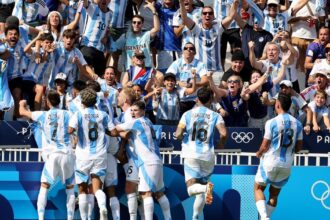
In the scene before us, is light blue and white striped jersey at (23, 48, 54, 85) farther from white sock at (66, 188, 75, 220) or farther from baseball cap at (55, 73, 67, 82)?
white sock at (66, 188, 75, 220)

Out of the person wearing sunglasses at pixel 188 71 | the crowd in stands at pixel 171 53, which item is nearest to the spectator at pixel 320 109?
the crowd in stands at pixel 171 53

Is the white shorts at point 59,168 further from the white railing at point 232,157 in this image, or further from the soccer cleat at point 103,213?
the white railing at point 232,157

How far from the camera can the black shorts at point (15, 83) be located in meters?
23.5

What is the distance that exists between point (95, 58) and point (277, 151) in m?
4.82

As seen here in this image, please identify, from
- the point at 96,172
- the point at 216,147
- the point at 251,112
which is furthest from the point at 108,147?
the point at 251,112

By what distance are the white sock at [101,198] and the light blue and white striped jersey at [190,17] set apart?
191 inches

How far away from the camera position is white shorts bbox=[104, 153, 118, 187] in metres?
21.2

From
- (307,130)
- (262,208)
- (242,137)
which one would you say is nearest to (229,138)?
(242,137)

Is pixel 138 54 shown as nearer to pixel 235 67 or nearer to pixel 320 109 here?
pixel 235 67

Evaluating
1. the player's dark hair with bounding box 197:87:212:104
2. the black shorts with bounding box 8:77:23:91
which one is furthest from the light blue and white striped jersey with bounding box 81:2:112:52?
the player's dark hair with bounding box 197:87:212:104

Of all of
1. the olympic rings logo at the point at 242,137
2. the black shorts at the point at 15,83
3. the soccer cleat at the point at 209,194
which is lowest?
the soccer cleat at the point at 209,194

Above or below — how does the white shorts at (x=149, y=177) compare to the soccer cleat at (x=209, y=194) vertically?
above

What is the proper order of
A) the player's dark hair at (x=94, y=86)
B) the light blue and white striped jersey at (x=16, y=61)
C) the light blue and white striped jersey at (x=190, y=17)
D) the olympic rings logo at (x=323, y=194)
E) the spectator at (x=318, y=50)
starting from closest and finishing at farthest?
the player's dark hair at (x=94, y=86) → the olympic rings logo at (x=323, y=194) → the light blue and white striped jersey at (x=16, y=61) → the light blue and white striped jersey at (x=190, y=17) → the spectator at (x=318, y=50)

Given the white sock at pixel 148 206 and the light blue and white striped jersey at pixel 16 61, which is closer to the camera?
the white sock at pixel 148 206
